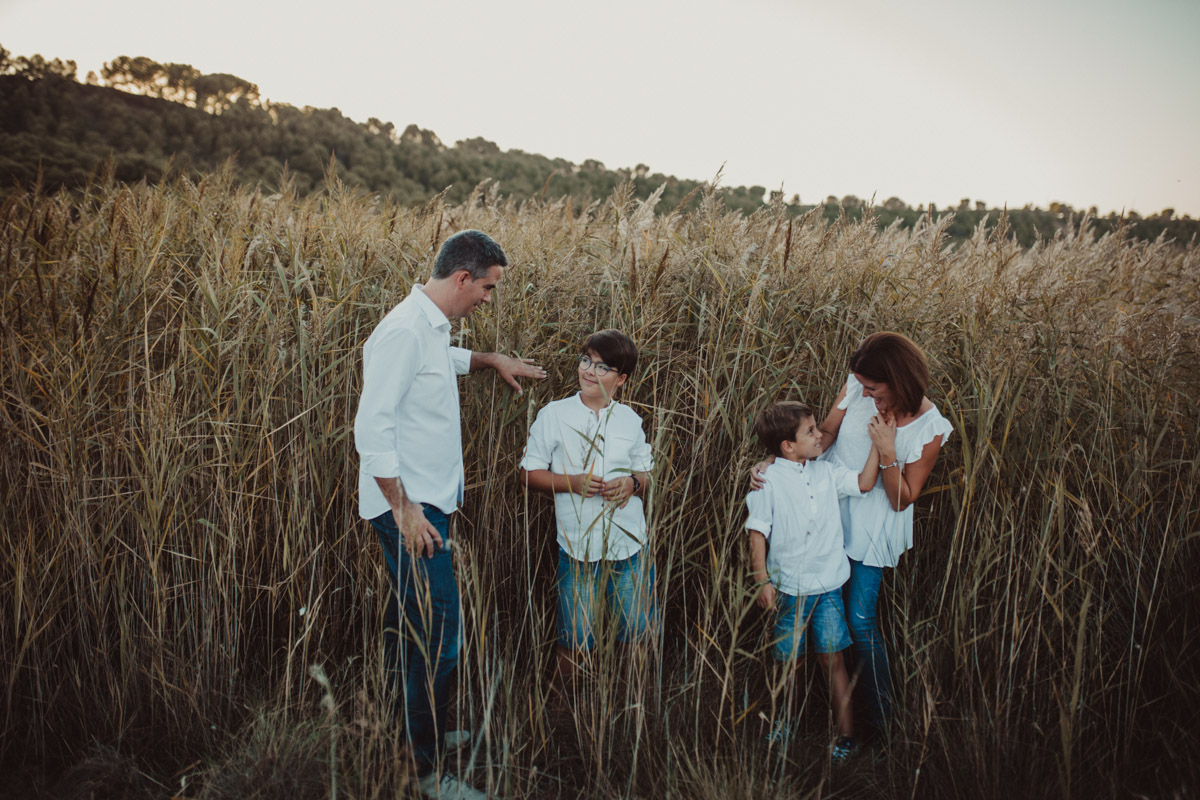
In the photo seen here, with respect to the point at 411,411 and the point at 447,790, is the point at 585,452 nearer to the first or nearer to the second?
the point at 411,411

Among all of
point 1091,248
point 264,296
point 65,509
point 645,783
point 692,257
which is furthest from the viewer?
point 1091,248

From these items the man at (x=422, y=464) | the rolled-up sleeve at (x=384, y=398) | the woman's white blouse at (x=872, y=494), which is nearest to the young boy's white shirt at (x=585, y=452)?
the man at (x=422, y=464)

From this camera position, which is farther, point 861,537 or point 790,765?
point 861,537

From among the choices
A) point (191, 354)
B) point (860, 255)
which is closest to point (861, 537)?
point (860, 255)

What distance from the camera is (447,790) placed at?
79.4 inches

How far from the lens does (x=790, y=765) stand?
2096 mm

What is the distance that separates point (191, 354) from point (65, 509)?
2.51ft

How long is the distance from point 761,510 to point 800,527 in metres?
0.16

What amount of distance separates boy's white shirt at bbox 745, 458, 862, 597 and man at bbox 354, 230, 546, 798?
1155mm

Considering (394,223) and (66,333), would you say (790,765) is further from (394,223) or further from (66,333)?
(394,223)

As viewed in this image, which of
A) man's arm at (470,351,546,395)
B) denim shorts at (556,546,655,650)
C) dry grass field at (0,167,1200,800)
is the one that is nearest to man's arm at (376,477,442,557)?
dry grass field at (0,167,1200,800)

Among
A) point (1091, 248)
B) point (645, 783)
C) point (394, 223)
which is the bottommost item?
point (645, 783)

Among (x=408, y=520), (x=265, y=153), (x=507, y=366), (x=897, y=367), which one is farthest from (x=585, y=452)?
(x=265, y=153)

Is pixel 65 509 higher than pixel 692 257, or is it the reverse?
pixel 692 257
